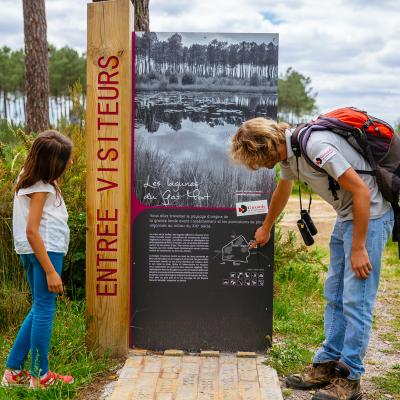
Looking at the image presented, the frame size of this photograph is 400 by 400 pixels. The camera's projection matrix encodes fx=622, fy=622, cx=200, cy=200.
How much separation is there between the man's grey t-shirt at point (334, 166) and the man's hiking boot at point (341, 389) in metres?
0.93

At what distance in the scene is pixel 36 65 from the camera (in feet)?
38.9

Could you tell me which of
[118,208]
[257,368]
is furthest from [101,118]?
[257,368]

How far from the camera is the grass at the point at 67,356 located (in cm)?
374

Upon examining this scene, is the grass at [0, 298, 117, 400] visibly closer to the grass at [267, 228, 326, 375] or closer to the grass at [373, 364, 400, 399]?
the grass at [267, 228, 326, 375]

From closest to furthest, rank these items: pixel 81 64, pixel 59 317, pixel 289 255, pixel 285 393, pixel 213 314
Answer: pixel 285 393 < pixel 213 314 < pixel 59 317 < pixel 289 255 < pixel 81 64

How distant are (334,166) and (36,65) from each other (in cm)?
963

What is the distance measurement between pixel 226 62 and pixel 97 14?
0.92m

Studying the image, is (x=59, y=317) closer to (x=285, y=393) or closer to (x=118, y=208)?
(x=118, y=208)

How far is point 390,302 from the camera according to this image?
6.56 meters

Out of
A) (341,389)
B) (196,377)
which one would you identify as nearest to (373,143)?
(341,389)

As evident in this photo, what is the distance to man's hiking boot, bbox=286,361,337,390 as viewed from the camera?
399 cm

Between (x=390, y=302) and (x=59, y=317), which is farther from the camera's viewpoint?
(x=390, y=302)

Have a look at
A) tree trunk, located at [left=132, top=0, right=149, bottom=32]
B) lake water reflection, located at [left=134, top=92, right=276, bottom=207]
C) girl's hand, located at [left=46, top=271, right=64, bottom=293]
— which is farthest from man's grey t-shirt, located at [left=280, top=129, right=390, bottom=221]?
tree trunk, located at [left=132, top=0, right=149, bottom=32]

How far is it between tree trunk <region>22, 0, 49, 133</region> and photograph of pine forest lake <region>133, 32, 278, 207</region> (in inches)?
317
